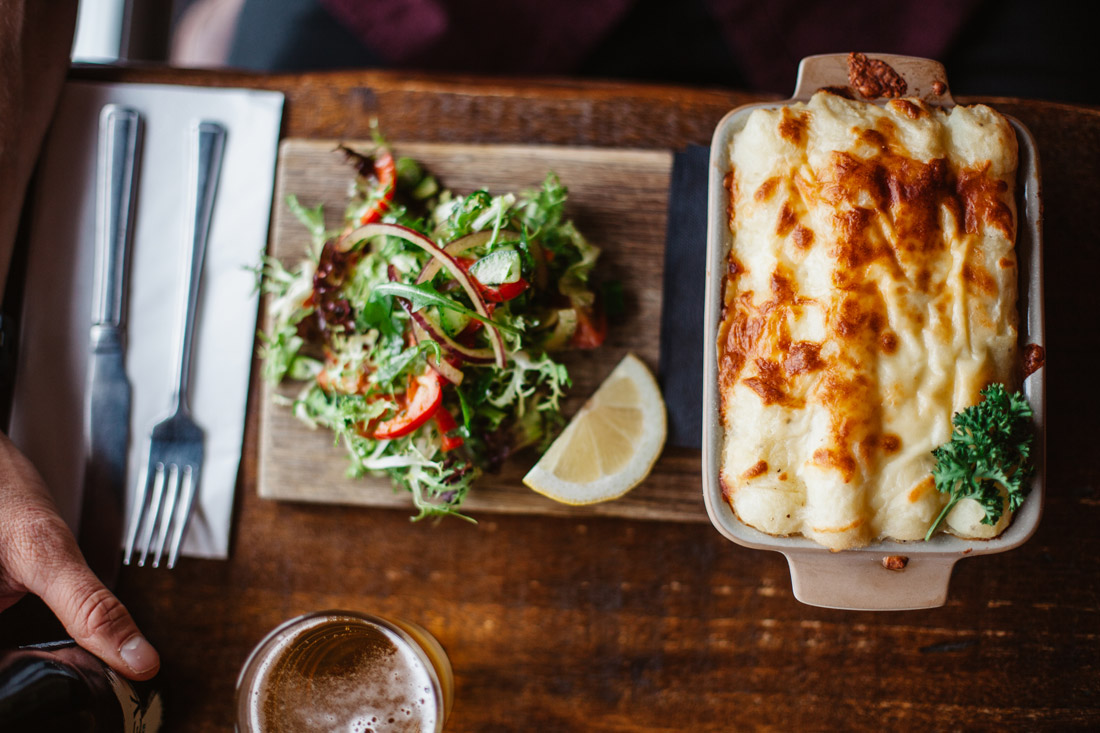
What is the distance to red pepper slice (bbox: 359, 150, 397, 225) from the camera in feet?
6.66

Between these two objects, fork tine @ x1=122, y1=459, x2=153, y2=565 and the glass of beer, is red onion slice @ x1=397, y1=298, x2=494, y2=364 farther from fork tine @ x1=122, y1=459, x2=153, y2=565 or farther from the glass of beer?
fork tine @ x1=122, y1=459, x2=153, y2=565

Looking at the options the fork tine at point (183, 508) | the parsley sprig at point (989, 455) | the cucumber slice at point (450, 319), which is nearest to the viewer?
the parsley sprig at point (989, 455)

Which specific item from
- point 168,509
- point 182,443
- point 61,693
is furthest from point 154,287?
point 61,693

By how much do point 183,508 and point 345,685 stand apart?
718 mm

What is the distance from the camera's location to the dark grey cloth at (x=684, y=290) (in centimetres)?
204

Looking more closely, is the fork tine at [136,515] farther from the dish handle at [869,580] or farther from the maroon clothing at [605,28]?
the dish handle at [869,580]

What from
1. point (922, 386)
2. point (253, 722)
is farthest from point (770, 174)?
point (253, 722)

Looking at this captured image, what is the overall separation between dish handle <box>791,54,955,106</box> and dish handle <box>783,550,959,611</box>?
3.57 feet

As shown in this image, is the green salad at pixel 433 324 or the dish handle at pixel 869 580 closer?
the dish handle at pixel 869 580

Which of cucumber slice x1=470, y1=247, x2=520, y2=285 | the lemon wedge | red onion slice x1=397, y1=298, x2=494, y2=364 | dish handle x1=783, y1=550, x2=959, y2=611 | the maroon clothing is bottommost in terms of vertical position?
dish handle x1=783, y1=550, x2=959, y2=611

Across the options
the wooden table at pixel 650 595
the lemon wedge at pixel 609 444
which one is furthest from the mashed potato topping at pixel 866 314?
the wooden table at pixel 650 595

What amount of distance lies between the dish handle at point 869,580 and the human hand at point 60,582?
1657 millimetres

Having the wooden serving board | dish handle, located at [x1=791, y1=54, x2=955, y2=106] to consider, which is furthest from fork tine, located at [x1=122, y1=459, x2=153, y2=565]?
dish handle, located at [x1=791, y1=54, x2=955, y2=106]

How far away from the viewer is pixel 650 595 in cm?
207
